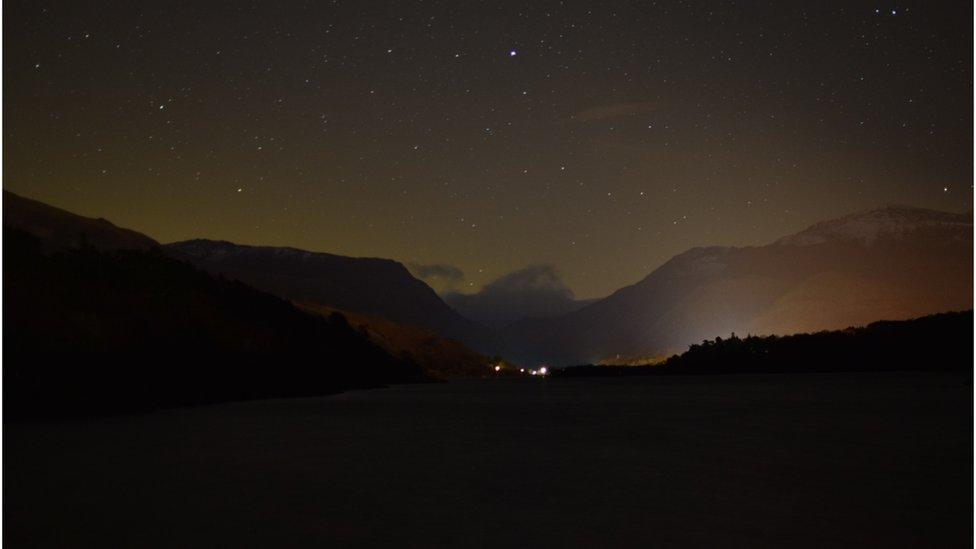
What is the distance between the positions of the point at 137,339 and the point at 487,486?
50.0 metres

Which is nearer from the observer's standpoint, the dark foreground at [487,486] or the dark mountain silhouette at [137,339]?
the dark foreground at [487,486]

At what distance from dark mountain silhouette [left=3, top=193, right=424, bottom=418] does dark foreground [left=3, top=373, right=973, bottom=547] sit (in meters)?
9.09

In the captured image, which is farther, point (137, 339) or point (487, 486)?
point (137, 339)

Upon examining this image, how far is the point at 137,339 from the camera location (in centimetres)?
6156

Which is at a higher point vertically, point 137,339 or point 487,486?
point 137,339

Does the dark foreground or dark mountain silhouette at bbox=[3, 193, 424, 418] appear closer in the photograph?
the dark foreground

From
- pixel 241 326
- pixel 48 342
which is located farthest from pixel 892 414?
pixel 241 326

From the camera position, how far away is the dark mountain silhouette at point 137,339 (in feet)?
156

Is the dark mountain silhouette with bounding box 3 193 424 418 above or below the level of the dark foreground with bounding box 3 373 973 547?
above

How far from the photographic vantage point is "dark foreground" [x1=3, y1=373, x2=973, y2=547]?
45.1ft

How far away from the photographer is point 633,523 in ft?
48.5

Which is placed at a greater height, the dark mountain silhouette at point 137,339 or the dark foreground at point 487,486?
the dark mountain silhouette at point 137,339

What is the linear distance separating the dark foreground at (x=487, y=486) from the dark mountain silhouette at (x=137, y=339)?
9094 millimetres

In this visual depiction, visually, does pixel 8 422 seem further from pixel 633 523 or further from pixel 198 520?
pixel 633 523
